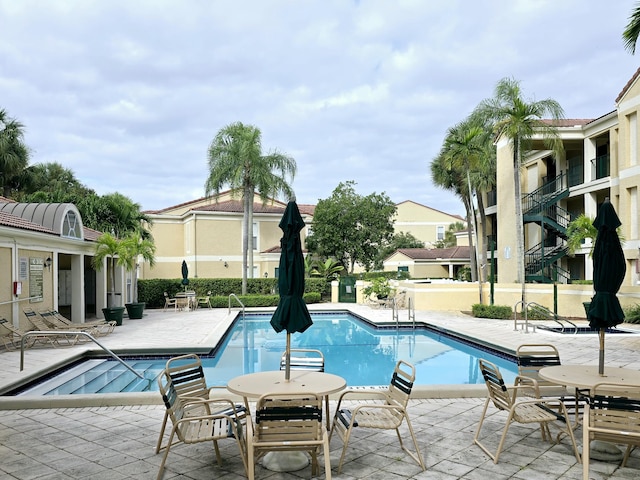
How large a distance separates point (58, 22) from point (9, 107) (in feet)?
62.1

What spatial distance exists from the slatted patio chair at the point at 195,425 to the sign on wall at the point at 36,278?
35.8ft

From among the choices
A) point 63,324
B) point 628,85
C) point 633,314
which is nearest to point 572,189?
point 628,85

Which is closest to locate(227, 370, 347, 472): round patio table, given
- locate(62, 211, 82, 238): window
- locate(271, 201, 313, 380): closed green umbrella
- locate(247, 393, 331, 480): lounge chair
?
locate(247, 393, 331, 480): lounge chair

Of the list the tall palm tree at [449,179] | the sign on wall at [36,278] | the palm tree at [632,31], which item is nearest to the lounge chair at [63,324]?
the sign on wall at [36,278]

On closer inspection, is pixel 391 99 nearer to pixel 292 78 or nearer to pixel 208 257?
pixel 292 78

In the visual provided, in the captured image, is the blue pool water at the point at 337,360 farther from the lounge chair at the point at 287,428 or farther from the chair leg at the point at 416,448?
the lounge chair at the point at 287,428

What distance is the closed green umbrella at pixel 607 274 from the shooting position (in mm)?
5586

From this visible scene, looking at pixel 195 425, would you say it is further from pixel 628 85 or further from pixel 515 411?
pixel 628 85

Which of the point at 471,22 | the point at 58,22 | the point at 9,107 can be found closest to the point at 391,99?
the point at 471,22

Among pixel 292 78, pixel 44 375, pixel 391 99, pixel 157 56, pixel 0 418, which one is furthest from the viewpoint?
pixel 391 99

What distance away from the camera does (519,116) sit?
18672 millimetres

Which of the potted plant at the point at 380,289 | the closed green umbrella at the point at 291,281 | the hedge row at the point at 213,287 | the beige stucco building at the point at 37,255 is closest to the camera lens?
the closed green umbrella at the point at 291,281

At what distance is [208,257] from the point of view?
111 feet

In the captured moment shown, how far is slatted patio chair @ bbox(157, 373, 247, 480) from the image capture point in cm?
455
